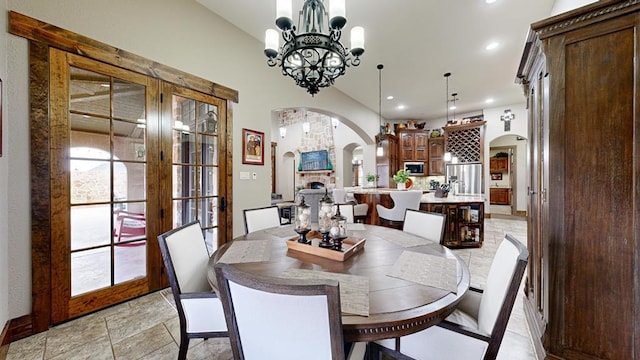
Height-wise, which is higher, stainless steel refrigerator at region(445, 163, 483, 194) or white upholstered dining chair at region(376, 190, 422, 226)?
stainless steel refrigerator at region(445, 163, 483, 194)

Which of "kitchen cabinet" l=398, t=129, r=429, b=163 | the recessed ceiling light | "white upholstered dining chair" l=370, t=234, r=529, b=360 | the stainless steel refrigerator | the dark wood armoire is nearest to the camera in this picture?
"white upholstered dining chair" l=370, t=234, r=529, b=360

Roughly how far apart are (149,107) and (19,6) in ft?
3.26

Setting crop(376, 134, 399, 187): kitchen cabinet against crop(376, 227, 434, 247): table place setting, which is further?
crop(376, 134, 399, 187): kitchen cabinet

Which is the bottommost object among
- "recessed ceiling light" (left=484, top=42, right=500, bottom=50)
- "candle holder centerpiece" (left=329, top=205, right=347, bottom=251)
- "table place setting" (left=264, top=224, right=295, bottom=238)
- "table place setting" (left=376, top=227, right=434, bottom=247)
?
"table place setting" (left=264, top=224, right=295, bottom=238)

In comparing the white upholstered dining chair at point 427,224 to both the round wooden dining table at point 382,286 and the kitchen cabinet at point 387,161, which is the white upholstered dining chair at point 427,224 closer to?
the round wooden dining table at point 382,286

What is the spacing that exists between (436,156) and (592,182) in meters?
6.59

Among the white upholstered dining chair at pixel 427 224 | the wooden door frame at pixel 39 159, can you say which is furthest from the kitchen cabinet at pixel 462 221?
the wooden door frame at pixel 39 159

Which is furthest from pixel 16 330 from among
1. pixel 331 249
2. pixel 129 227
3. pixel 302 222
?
pixel 331 249

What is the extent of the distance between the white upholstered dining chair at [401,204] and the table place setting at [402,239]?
1.98 m

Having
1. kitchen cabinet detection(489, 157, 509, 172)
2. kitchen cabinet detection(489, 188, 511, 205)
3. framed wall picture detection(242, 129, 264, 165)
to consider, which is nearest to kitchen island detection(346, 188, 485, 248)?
framed wall picture detection(242, 129, 264, 165)

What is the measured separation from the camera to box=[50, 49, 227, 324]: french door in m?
1.96

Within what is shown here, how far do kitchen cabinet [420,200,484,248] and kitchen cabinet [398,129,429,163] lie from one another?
11.8ft

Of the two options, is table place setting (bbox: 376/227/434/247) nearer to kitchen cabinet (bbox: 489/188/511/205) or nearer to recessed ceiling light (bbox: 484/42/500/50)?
recessed ceiling light (bbox: 484/42/500/50)

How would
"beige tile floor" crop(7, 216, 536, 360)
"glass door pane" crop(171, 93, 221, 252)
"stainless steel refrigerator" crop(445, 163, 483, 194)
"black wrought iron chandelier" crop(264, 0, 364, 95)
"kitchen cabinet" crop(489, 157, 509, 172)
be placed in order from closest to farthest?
1. "beige tile floor" crop(7, 216, 536, 360)
2. "black wrought iron chandelier" crop(264, 0, 364, 95)
3. "glass door pane" crop(171, 93, 221, 252)
4. "stainless steel refrigerator" crop(445, 163, 483, 194)
5. "kitchen cabinet" crop(489, 157, 509, 172)
